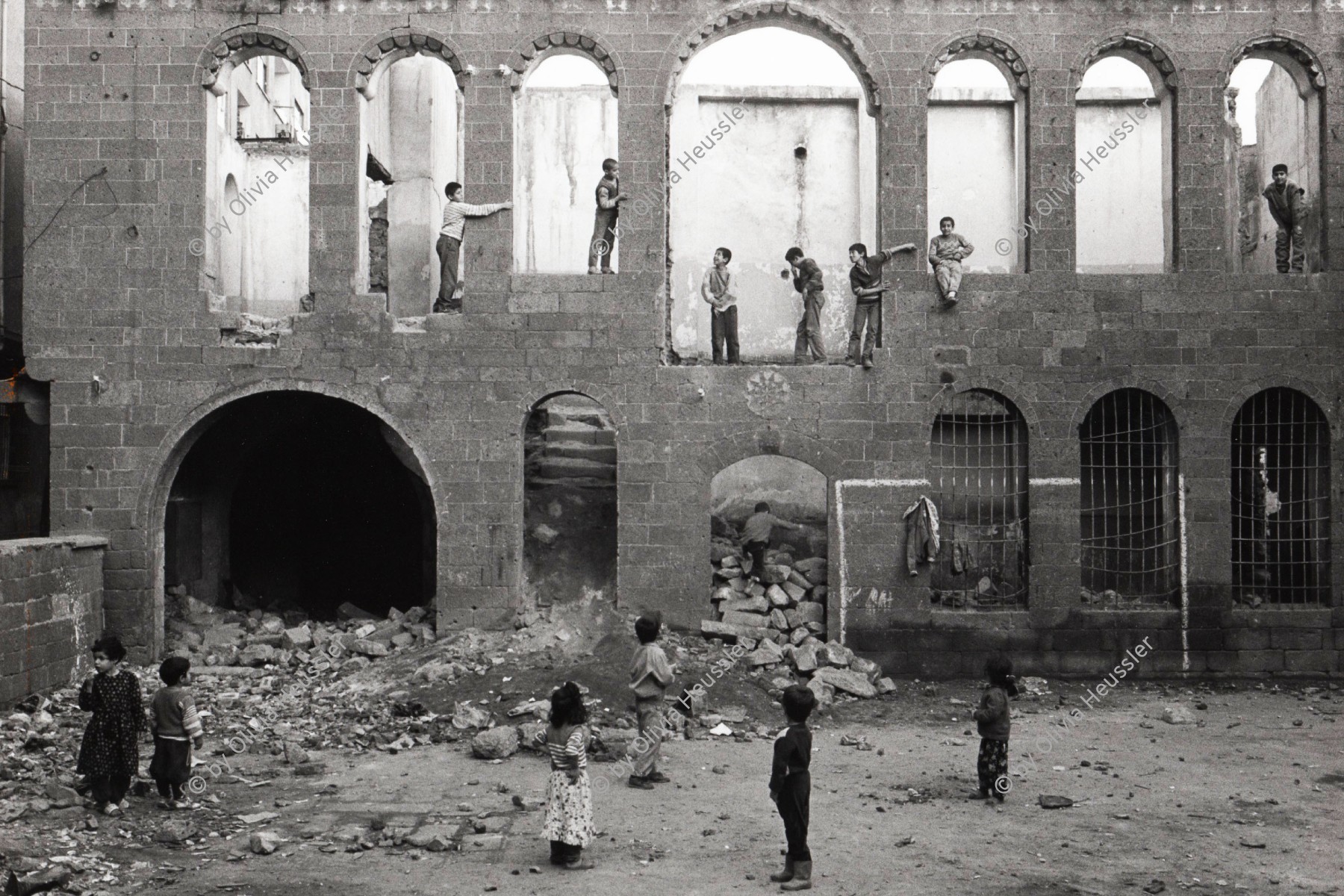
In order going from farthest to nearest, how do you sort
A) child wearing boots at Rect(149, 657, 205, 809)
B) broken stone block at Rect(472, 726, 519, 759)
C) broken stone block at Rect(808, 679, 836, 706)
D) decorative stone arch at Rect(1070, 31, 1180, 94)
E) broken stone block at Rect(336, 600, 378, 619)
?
1. broken stone block at Rect(336, 600, 378, 619)
2. decorative stone arch at Rect(1070, 31, 1180, 94)
3. broken stone block at Rect(808, 679, 836, 706)
4. broken stone block at Rect(472, 726, 519, 759)
5. child wearing boots at Rect(149, 657, 205, 809)

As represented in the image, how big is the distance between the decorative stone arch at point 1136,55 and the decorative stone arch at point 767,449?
563 cm

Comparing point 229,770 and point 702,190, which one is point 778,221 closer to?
point 702,190

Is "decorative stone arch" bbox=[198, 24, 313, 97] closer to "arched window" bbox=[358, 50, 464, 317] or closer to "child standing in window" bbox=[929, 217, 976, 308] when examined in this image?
"arched window" bbox=[358, 50, 464, 317]

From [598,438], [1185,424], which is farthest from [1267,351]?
[598,438]

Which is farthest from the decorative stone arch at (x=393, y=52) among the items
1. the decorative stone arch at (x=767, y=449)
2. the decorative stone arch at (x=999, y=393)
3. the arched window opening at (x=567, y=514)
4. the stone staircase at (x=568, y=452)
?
the decorative stone arch at (x=999, y=393)

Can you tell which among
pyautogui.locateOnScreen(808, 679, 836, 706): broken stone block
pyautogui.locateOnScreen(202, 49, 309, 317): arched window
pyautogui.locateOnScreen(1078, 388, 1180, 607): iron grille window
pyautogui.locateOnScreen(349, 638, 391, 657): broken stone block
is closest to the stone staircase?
pyautogui.locateOnScreen(349, 638, 391, 657): broken stone block

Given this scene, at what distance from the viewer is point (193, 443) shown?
606 inches

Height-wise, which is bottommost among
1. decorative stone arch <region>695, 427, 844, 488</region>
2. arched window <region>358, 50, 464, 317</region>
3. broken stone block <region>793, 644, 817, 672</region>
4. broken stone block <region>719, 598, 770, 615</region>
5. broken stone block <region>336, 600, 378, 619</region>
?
broken stone block <region>793, 644, 817, 672</region>

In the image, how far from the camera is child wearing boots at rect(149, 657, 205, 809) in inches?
354

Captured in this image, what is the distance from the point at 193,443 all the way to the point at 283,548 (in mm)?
3746

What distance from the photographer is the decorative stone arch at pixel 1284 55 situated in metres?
15.1

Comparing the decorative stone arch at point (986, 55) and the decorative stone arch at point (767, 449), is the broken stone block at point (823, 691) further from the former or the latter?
the decorative stone arch at point (986, 55)

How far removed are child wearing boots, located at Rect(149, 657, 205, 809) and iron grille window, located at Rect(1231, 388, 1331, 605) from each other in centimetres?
1236

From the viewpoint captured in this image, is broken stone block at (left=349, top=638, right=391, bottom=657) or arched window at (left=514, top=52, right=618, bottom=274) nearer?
broken stone block at (left=349, top=638, right=391, bottom=657)
